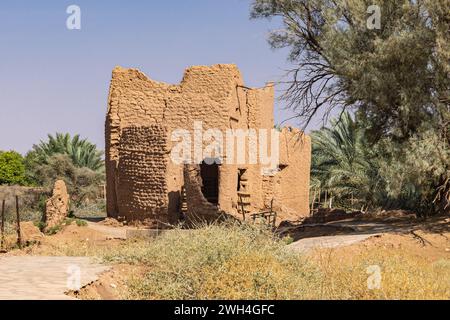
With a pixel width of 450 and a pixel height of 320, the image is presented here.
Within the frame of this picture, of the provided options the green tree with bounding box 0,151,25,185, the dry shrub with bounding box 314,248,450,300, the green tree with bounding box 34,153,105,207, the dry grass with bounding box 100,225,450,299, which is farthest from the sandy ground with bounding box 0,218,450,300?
the green tree with bounding box 0,151,25,185

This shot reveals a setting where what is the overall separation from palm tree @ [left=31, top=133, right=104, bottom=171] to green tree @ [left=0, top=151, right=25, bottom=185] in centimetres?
213

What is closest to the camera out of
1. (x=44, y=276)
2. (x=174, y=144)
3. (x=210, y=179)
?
(x=44, y=276)

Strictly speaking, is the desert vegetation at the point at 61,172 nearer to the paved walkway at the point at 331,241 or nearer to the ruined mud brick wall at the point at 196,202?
the ruined mud brick wall at the point at 196,202

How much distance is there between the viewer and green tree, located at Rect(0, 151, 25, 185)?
1535 inches

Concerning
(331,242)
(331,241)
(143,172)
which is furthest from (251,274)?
(143,172)

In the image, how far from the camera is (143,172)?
67.3 ft

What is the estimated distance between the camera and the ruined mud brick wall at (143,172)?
20141 millimetres

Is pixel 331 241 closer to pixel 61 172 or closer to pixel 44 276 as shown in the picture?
pixel 44 276

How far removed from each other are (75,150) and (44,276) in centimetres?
2884

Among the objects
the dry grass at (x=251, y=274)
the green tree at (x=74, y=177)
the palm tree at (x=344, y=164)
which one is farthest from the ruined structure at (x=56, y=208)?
the green tree at (x=74, y=177)

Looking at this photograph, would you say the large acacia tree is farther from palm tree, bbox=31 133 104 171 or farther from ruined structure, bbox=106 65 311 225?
palm tree, bbox=31 133 104 171

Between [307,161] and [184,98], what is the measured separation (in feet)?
25.6

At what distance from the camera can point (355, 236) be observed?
581 inches
